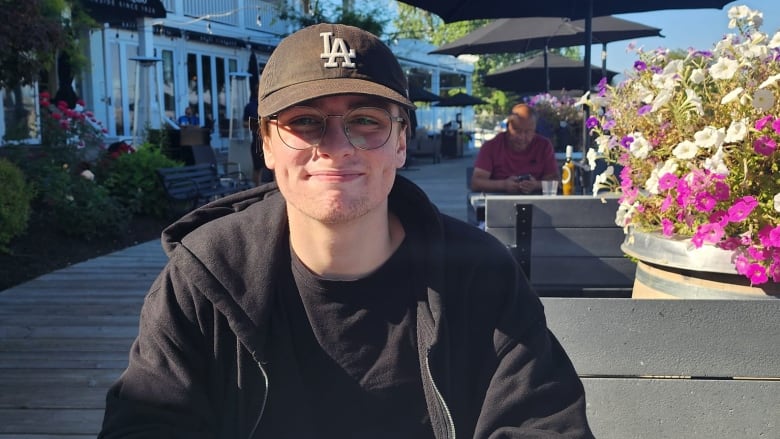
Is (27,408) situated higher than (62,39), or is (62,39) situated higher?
(62,39)

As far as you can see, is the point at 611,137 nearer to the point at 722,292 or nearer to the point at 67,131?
the point at 722,292

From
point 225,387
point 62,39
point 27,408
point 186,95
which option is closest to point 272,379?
point 225,387

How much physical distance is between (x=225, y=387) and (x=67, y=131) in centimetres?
721

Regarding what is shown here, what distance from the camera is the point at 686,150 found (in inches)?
74.8

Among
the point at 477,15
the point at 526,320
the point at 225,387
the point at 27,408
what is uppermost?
the point at 477,15

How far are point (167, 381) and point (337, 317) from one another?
1.17 ft

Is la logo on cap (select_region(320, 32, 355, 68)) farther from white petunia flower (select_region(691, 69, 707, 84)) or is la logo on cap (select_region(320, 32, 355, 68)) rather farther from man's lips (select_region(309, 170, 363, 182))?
white petunia flower (select_region(691, 69, 707, 84))

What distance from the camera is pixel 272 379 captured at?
150 cm

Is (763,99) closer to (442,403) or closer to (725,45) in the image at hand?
(725,45)

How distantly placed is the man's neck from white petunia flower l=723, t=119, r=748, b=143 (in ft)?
2.99

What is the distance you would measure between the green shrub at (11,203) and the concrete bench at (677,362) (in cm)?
550

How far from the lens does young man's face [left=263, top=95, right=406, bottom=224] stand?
58.4 inches

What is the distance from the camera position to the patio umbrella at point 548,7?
16.7ft

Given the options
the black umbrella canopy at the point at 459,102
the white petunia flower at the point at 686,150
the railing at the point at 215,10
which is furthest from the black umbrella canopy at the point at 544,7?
the black umbrella canopy at the point at 459,102
